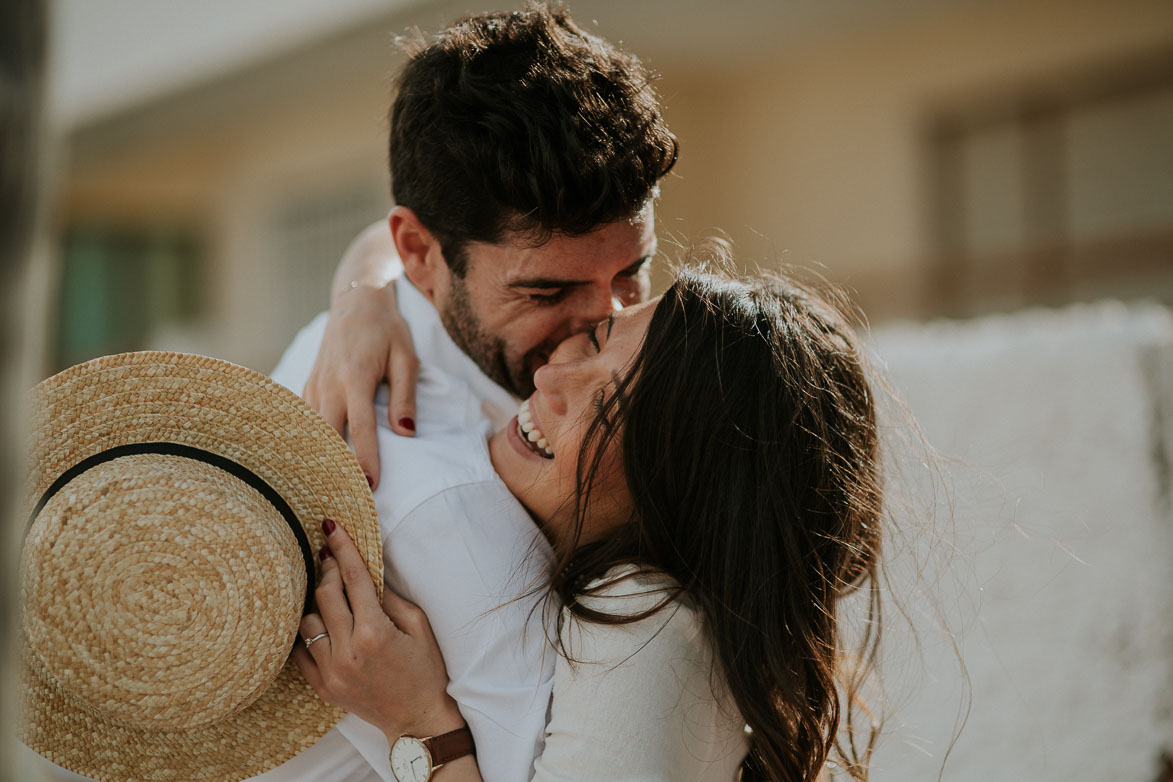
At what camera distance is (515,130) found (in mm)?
2414

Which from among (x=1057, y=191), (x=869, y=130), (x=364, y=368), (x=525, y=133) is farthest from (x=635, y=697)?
(x=869, y=130)

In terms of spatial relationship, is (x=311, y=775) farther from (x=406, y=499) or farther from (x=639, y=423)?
(x=639, y=423)

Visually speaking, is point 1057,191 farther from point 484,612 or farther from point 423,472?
point 484,612

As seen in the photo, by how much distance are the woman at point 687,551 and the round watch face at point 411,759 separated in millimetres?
24

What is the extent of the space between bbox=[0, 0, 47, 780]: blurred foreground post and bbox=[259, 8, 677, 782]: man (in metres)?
1.14

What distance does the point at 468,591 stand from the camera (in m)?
2.04

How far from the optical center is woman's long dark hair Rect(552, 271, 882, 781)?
205 centimetres

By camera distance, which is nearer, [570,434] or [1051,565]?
[570,434]

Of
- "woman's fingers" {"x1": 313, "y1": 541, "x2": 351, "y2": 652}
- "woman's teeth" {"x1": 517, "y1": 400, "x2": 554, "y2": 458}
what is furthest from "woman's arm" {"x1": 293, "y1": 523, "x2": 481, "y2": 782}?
"woman's teeth" {"x1": 517, "y1": 400, "x2": 554, "y2": 458}

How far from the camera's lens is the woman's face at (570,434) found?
218cm

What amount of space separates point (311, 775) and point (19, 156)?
164 centimetres

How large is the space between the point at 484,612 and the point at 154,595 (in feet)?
1.80

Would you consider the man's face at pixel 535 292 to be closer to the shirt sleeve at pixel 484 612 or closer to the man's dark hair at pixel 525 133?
the man's dark hair at pixel 525 133

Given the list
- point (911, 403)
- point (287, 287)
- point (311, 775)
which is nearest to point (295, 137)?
point (287, 287)
